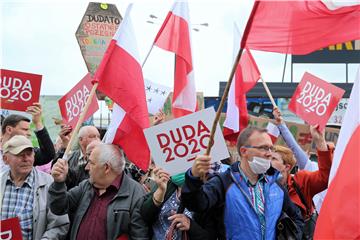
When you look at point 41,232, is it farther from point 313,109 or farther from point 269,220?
point 313,109

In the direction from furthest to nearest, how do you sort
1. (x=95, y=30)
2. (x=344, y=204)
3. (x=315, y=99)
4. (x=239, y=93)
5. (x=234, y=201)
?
1. (x=95, y=30)
2. (x=239, y=93)
3. (x=315, y=99)
4. (x=234, y=201)
5. (x=344, y=204)

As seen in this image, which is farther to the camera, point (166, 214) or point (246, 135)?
point (166, 214)

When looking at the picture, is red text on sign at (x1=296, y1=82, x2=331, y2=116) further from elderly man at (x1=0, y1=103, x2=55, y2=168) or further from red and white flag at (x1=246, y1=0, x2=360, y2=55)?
elderly man at (x1=0, y1=103, x2=55, y2=168)

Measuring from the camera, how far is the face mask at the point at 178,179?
4.04 metres

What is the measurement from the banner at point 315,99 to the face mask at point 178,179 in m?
2.74

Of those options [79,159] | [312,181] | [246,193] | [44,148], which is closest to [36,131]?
[44,148]

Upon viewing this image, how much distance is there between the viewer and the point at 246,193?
11.9 feet

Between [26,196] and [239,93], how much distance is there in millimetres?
3493

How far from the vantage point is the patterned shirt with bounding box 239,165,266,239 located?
3.58 metres

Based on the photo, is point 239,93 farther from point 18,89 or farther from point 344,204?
point 344,204

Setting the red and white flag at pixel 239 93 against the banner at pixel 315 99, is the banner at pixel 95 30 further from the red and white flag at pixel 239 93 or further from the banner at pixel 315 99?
the banner at pixel 315 99

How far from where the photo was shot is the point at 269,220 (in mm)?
3586

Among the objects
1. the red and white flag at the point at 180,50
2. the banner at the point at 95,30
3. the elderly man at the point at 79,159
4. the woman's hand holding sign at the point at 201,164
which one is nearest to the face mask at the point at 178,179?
the woman's hand holding sign at the point at 201,164

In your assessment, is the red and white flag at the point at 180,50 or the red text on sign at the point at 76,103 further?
the red text on sign at the point at 76,103
